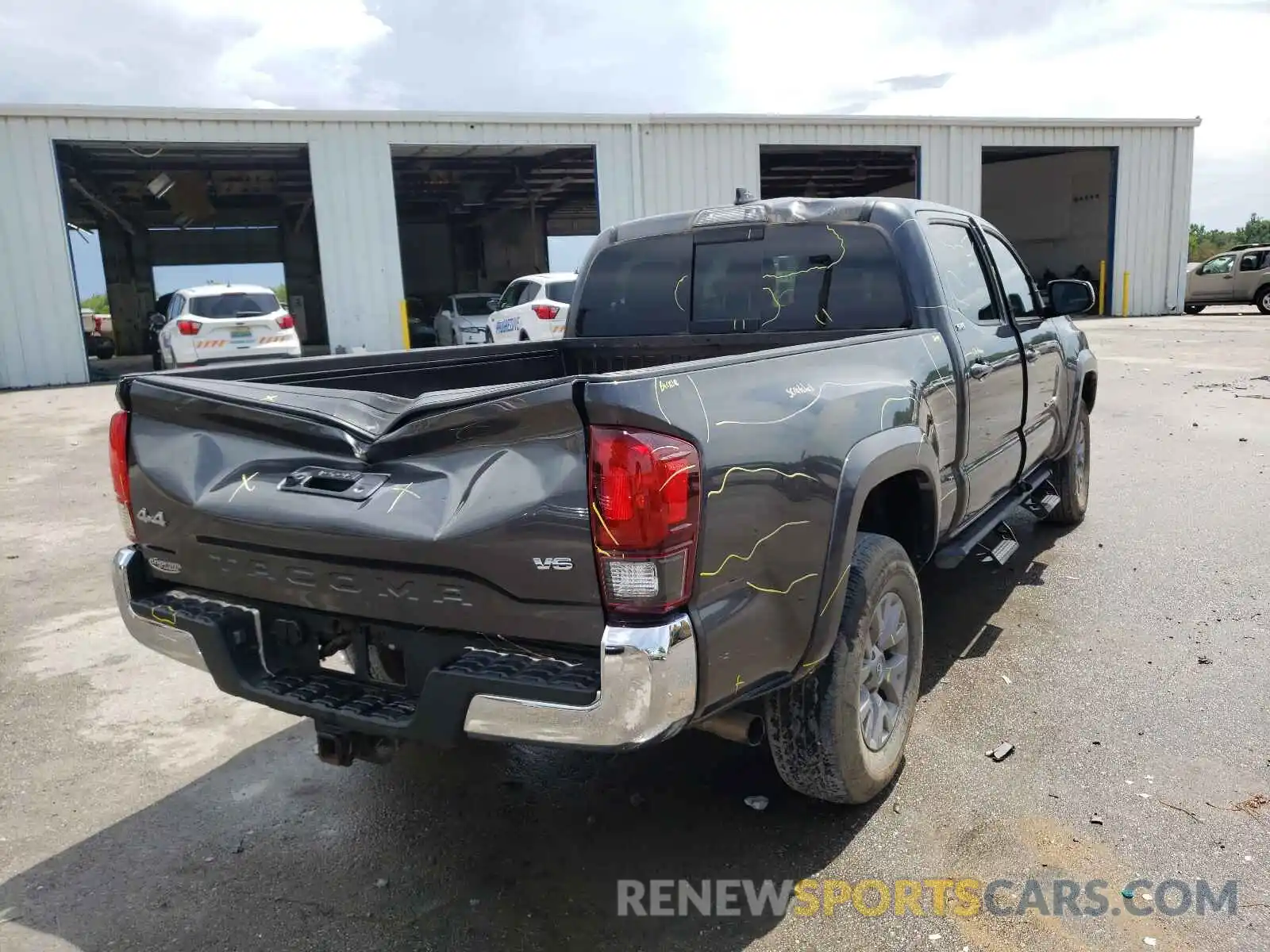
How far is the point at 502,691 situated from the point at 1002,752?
2.03 m

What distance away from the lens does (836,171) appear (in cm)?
2938

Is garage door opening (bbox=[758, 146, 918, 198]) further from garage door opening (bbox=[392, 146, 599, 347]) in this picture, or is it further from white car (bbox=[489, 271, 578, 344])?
white car (bbox=[489, 271, 578, 344])

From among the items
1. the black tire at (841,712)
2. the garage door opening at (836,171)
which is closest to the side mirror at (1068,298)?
the black tire at (841,712)

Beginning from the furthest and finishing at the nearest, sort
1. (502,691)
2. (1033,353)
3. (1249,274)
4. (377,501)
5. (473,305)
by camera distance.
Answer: (1249,274), (473,305), (1033,353), (377,501), (502,691)

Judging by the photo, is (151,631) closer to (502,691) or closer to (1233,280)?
(502,691)

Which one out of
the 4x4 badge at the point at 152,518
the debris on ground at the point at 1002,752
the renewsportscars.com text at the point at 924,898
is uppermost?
the 4x4 badge at the point at 152,518

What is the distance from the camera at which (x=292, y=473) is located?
259cm

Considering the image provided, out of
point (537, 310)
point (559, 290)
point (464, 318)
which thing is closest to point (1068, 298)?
point (537, 310)

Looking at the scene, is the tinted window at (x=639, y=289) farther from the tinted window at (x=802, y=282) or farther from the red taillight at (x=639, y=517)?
the red taillight at (x=639, y=517)

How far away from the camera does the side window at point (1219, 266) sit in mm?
25625

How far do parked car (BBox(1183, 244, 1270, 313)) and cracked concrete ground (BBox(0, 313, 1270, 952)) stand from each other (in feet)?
79.9

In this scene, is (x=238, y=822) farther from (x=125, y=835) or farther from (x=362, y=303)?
(x=362, y=303)

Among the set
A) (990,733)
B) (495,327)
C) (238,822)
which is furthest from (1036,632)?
(495,327)

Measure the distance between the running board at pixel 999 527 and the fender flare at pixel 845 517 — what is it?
894mm
